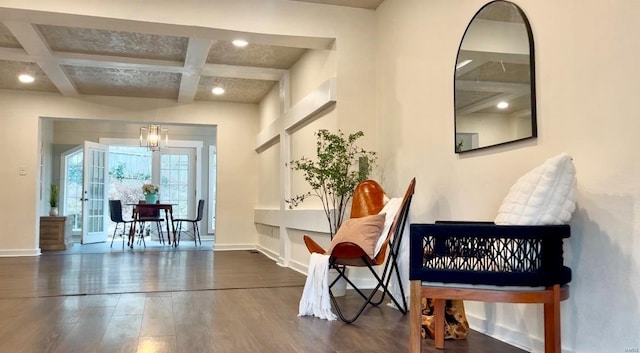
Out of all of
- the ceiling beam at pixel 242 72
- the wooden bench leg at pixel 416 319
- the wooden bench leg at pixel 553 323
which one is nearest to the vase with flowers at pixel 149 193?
the ceiling beam at pixel 242 72

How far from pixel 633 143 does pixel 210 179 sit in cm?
956

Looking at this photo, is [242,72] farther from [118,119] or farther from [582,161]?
[582,161]

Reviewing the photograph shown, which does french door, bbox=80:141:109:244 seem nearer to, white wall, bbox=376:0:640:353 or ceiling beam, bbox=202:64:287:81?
ceiling beam, bbox=202:64:287:81

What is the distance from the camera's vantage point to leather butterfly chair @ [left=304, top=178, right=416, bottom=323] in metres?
2.96

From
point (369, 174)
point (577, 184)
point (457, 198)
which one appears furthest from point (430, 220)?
point (577, 184)

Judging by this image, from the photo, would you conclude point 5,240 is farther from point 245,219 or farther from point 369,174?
point 369,174

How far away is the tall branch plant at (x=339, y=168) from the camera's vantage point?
382cm

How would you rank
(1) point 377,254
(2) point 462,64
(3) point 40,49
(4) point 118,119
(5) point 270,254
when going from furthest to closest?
(4) point 118,119
(5) point 270,254
(3) point 40,49
(1) point 377,254
(2) point 462,64

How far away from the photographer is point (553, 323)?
6.26ft

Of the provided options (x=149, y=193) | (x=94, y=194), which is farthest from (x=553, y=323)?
(x=94, y=194)

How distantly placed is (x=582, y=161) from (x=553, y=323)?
0.71 m

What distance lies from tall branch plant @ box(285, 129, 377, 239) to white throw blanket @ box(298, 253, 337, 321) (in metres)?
0.88

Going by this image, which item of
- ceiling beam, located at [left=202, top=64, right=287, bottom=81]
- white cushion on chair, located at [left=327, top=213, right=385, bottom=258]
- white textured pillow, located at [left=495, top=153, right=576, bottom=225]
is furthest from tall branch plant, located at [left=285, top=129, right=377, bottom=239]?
ceiling beam, located at [left=202, top=64, right=287, bottom=81]

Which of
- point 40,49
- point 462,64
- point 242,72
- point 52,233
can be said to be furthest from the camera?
point 52,233
